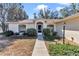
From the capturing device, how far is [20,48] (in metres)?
6.47

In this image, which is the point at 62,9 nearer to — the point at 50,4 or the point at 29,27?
the point at 50,4

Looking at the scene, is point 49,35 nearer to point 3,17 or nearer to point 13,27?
point 13,27

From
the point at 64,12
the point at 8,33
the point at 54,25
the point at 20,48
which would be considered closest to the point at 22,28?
the point at 8,33

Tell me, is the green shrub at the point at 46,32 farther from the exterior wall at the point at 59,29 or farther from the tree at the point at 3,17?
the tree at the point at 3,17

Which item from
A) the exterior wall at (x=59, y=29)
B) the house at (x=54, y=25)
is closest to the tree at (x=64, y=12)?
the house at (x=54, y=25)

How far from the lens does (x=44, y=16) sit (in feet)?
21.2

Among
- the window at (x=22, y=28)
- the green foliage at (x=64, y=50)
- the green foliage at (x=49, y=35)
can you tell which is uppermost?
the window at (x=22, y=28)

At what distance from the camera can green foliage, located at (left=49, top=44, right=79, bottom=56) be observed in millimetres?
6398

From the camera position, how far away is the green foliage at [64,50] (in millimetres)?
6398

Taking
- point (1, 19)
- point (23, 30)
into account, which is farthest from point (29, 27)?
point (1, 19)

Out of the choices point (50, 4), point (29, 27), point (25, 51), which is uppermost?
point (50, 4)

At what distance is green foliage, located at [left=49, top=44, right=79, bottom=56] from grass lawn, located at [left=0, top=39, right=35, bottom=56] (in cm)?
39

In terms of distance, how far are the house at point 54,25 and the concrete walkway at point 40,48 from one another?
0.15 meters

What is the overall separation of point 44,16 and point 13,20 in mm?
587
